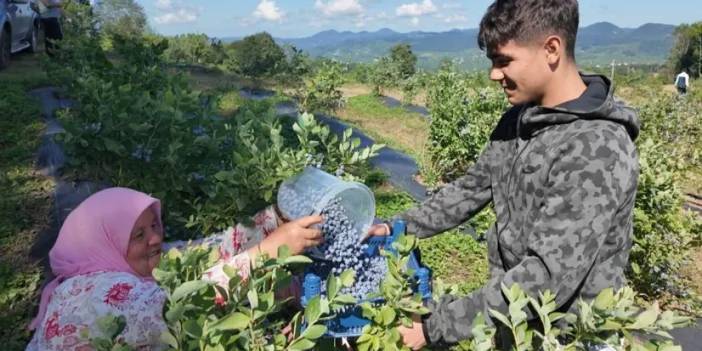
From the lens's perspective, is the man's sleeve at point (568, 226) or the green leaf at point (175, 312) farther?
the man's sleeve at point (568, 226)

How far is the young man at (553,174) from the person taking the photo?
4.11 ft

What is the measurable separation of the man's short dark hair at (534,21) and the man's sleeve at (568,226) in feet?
0.81

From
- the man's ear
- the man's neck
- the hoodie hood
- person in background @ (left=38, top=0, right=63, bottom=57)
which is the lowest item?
the hoodie hood

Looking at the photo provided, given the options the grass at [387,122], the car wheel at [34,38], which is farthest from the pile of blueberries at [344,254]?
the car wheel at [34,38]

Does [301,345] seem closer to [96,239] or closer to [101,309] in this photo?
[101,309]

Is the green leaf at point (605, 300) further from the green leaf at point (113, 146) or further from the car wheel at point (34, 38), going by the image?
the car wheel at point (34, 38)

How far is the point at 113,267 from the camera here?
154cm

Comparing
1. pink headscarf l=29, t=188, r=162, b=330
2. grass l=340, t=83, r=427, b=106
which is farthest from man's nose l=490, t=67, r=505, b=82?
grass l=340, t=83, r=427, b=106

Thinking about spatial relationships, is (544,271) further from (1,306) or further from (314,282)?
(1,306)

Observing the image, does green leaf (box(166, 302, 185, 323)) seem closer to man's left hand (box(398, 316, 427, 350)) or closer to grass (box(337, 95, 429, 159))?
man's left hand (box(398, 316, 427, 350))

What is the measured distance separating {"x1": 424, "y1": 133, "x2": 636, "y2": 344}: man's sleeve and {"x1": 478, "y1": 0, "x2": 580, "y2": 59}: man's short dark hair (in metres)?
0.25

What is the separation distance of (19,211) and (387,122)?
6.89 metres

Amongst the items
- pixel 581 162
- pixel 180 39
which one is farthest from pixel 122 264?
pixel 180 39

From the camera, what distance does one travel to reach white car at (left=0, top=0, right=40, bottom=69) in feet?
28.3
